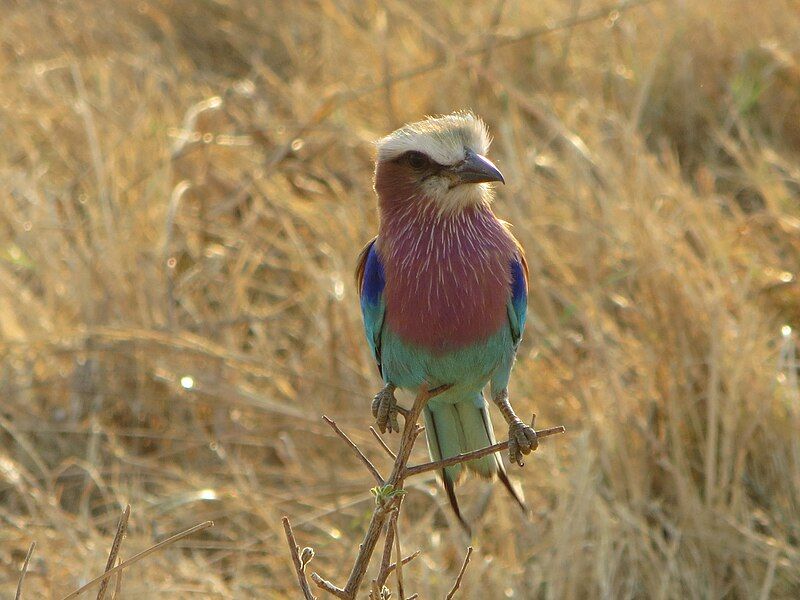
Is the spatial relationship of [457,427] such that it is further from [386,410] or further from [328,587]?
[328,587]

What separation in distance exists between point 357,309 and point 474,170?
1.96m

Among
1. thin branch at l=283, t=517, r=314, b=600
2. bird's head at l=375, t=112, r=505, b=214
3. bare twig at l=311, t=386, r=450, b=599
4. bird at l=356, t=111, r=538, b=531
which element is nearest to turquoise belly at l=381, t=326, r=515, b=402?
bird at l=356, t=111, r=538, b=531

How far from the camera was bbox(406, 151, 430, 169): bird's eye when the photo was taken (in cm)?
279

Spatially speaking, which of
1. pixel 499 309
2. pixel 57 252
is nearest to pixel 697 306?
pixel 499 309

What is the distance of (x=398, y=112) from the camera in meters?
6.00

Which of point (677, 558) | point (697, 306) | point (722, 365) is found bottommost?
point (677, 558)

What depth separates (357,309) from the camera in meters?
4.61

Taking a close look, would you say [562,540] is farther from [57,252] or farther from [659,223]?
[57,252]

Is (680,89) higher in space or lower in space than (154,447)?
higher

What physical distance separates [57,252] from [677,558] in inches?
114

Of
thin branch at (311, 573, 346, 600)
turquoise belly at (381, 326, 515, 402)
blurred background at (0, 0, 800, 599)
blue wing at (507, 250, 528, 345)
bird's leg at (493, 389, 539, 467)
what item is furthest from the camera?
blurred background at (0, 0, 800, 599)

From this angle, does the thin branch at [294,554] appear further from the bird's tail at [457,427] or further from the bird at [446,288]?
the bird's tail at [457,427]

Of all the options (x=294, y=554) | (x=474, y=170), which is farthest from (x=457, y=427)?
(x=294, y=554)

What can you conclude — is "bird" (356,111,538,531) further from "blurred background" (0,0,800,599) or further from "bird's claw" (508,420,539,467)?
"blurred background" (0,0,800,599)
